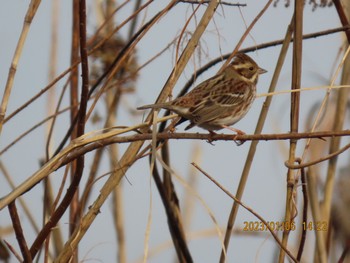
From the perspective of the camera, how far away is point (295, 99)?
240 cm

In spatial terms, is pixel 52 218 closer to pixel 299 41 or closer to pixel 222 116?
pixel 299 41

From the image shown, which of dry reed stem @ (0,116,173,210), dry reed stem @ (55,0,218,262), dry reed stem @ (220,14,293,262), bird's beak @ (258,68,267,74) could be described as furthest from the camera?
bird's beak @ (258,68,267,74)

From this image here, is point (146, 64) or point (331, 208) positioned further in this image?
point (146, 64)

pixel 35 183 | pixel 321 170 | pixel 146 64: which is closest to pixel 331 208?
pixel 321 170

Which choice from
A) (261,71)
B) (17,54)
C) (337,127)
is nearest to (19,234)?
(17,54)

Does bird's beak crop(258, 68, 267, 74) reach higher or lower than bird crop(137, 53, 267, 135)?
higher

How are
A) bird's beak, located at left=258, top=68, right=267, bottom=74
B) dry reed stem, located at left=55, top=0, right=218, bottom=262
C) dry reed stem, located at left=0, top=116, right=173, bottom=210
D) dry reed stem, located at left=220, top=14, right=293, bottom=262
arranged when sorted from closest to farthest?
dry reed stem, located at left=0, top=116, right=173, bottom=210, dry reed stem, located at left=55, top=0, right=218, bottom=262, dry reed stem, located at left=220, top=14, right=293, bottom=262, bird's beak, located at left=258, top=68, right=267, bottom=74

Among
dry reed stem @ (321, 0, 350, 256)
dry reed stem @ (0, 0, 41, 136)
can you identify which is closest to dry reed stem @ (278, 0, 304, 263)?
dry reed stem @ (321, 0, 350, 256)

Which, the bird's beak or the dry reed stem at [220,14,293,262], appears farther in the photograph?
the bird's beak

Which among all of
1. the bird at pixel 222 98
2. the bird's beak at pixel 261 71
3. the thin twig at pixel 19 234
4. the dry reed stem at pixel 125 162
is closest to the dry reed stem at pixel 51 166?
the thin twig at pixel 19 234

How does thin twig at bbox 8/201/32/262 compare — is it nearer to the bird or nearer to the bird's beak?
the bird

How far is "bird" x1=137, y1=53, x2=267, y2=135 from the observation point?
3.42 metres

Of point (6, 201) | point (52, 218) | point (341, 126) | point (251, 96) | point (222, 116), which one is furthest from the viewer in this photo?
point (251, 96)

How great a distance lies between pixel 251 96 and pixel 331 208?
54.0 inches
